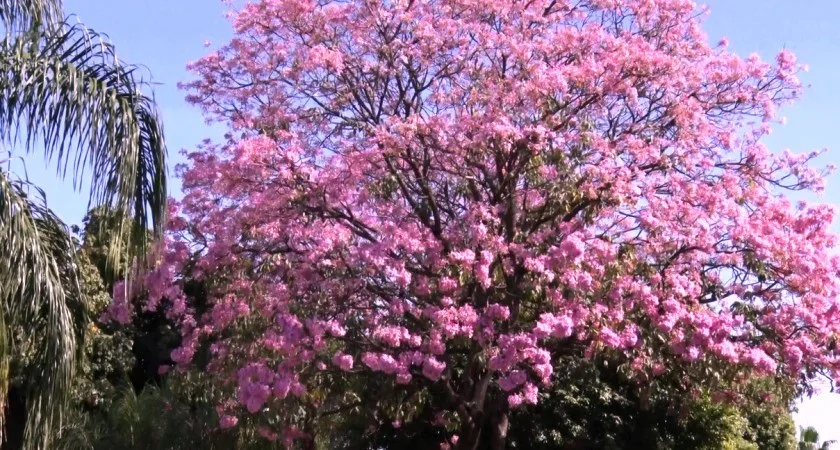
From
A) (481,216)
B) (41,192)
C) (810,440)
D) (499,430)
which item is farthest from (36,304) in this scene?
(810,440)

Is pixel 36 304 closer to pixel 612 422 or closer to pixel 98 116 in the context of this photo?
pixel 98 116

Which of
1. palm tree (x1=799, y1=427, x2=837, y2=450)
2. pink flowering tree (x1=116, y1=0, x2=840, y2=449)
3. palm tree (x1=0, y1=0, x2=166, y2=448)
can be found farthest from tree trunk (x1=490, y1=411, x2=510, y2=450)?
palm tree (x1=799, y1=427, x2=837, y2=450)

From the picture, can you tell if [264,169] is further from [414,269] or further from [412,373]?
[412,373]

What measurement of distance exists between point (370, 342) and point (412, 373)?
23.4 inches

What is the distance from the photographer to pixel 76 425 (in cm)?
1534

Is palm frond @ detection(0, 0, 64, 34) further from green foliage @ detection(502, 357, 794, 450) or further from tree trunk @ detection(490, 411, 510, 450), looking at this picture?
green foliage @ detection(502, 357, 794, 450)

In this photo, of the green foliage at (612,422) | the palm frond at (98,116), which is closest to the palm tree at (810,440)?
the green foliage at (612,422)

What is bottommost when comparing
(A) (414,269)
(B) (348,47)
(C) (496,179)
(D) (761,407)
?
(D) (761,407)

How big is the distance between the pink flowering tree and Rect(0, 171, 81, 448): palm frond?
481 cm

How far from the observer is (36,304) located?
715cm

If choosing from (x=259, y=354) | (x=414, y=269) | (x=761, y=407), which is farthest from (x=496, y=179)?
(x=761, y=407)

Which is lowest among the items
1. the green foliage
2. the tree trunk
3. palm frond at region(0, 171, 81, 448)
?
palm frond at region(0, 171, 81, 448)

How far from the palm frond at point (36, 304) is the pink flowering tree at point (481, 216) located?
481 centimetres

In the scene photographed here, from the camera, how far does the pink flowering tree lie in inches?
467
